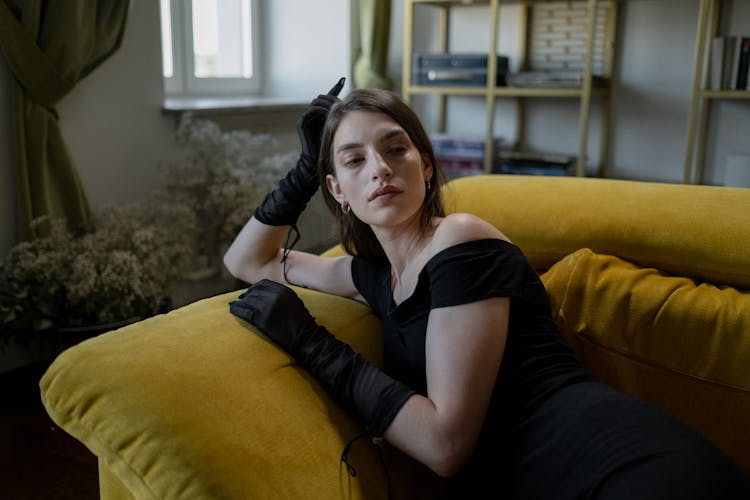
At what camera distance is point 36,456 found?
1.92 metres

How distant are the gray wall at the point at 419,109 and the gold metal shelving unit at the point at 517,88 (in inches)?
2.2

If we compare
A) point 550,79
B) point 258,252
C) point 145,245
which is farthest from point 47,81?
point 550,79

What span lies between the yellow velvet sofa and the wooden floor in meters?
0.85

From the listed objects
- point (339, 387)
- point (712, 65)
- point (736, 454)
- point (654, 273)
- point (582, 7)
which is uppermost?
point (582, 7)

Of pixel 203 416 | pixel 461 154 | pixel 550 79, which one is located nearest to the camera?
pixel 203 416

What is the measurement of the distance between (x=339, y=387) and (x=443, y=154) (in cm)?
260

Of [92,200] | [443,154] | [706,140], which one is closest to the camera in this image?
[92,200]

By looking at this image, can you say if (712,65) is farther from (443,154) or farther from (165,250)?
(165,250)

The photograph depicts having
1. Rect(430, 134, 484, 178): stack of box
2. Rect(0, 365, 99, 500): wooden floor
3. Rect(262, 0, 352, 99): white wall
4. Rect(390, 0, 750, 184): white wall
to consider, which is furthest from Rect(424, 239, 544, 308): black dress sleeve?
Rect(262, 0, 352, 99): white wall

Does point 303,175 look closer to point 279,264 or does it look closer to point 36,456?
point 279,264

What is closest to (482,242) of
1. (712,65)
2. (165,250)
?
(165,250)

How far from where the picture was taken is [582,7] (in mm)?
3443

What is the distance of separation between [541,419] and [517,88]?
8.39 ft

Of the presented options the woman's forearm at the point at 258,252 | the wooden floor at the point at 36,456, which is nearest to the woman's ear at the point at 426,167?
the woman's forearm at the point at 258,252
